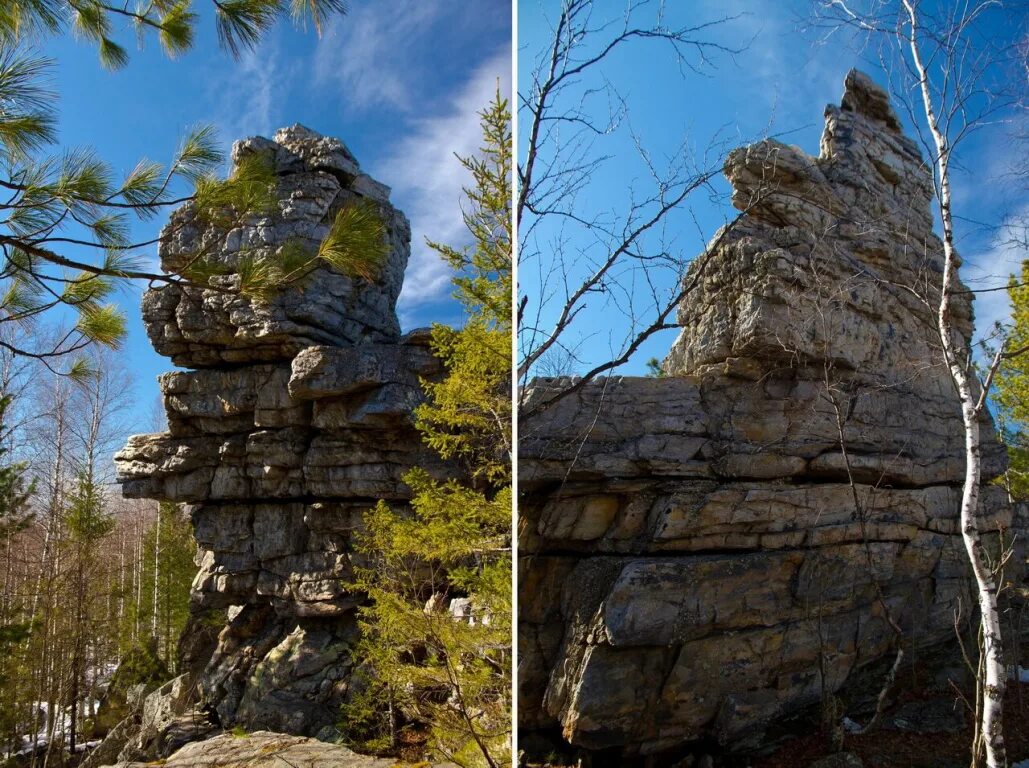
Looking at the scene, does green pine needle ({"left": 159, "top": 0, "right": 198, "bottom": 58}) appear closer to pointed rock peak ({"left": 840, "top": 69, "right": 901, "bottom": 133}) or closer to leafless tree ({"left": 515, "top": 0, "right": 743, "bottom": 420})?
leafless tree ({"left": 515, "top": 0, "right": 743, "bottom": 420})

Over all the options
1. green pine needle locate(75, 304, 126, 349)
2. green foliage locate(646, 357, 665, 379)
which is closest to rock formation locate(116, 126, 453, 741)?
green foliage locate(646, 357, 665, 379)

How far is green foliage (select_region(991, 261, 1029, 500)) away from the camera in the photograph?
5.90 ft

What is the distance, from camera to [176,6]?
247 centimetres

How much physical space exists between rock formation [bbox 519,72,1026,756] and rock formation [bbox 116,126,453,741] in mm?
3932

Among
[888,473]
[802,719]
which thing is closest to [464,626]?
[802,719]

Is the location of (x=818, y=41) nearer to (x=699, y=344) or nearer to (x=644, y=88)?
(x=644, y=88)

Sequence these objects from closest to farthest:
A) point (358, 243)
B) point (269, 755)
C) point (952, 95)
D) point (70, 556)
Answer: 1. point (269, 755)
2. point (952, 95)
3. point (358, 243)
4. point (70, 556)

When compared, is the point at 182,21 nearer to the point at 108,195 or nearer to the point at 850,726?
the point at 108,195

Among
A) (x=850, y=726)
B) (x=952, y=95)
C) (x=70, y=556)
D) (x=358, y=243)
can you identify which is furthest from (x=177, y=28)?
(x=70, y=556)

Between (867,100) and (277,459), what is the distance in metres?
7.31

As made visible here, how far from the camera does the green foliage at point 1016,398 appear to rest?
180 cm

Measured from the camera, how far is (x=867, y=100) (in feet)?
6.96

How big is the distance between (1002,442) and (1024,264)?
578 millimetres

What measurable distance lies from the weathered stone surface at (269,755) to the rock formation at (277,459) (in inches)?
167
